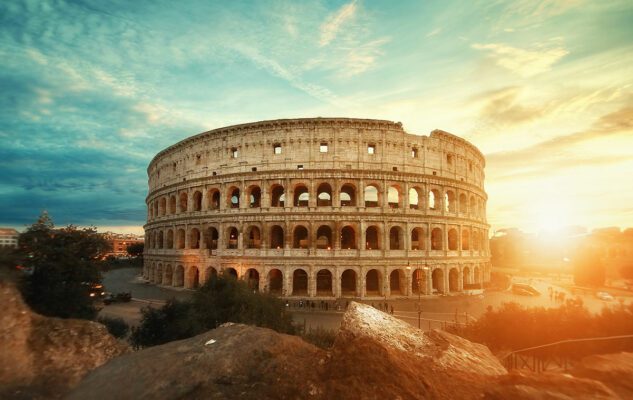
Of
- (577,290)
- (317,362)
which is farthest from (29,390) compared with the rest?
(577,290)

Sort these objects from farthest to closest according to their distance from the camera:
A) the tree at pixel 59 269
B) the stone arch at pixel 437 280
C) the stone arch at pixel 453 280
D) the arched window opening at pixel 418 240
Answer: the stone arch at pixel 453 280 < the arched window opening at pixel 418 240 < the stone arch at pixel 437 280 < the tree at pixel 59 269

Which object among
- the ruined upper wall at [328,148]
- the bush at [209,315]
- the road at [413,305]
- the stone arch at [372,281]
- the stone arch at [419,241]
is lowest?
the road at [413,305]

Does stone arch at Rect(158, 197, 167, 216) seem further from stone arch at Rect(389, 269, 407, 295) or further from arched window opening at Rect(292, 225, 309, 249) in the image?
stone arch at Rect(389, 269, 407, 295)

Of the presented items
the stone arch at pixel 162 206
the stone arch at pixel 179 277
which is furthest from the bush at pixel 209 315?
the stone arch at pixel 162 206

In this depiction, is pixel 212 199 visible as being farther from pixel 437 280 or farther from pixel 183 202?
pixel 437 280

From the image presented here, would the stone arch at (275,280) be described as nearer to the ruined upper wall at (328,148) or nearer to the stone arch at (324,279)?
the stone arch at (324,279)

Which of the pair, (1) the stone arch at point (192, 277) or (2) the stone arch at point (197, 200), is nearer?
(1) the stone arch at point (192, 277)

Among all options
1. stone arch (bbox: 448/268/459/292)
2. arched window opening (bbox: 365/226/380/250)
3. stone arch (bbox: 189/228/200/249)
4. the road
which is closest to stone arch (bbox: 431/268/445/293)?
the road
